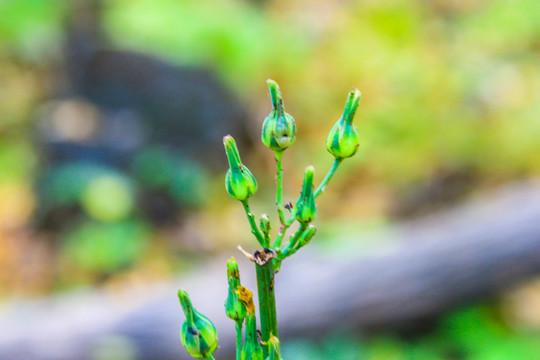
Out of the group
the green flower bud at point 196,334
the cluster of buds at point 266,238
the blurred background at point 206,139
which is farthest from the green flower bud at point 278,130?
the blurred background at point 206,139

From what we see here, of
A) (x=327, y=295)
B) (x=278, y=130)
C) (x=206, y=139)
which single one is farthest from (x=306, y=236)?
(x=206, y=139)

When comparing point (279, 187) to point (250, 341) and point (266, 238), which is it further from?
point (250, 341)

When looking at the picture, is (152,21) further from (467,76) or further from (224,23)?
(467,76)

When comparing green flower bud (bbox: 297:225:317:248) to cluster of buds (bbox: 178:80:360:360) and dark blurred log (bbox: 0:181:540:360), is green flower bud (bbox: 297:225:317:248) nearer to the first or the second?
cluster of buds (bbox: 178:80:360:360)

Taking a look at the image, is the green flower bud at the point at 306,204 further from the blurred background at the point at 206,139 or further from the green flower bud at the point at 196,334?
the blurred background at the point at 206,139

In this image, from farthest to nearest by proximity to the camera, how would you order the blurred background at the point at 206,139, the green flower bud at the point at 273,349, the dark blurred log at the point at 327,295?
the blurred background at the point at 206,139
the dark blurred log at the point at 327,295
the green flower bud at the point at 273,349
